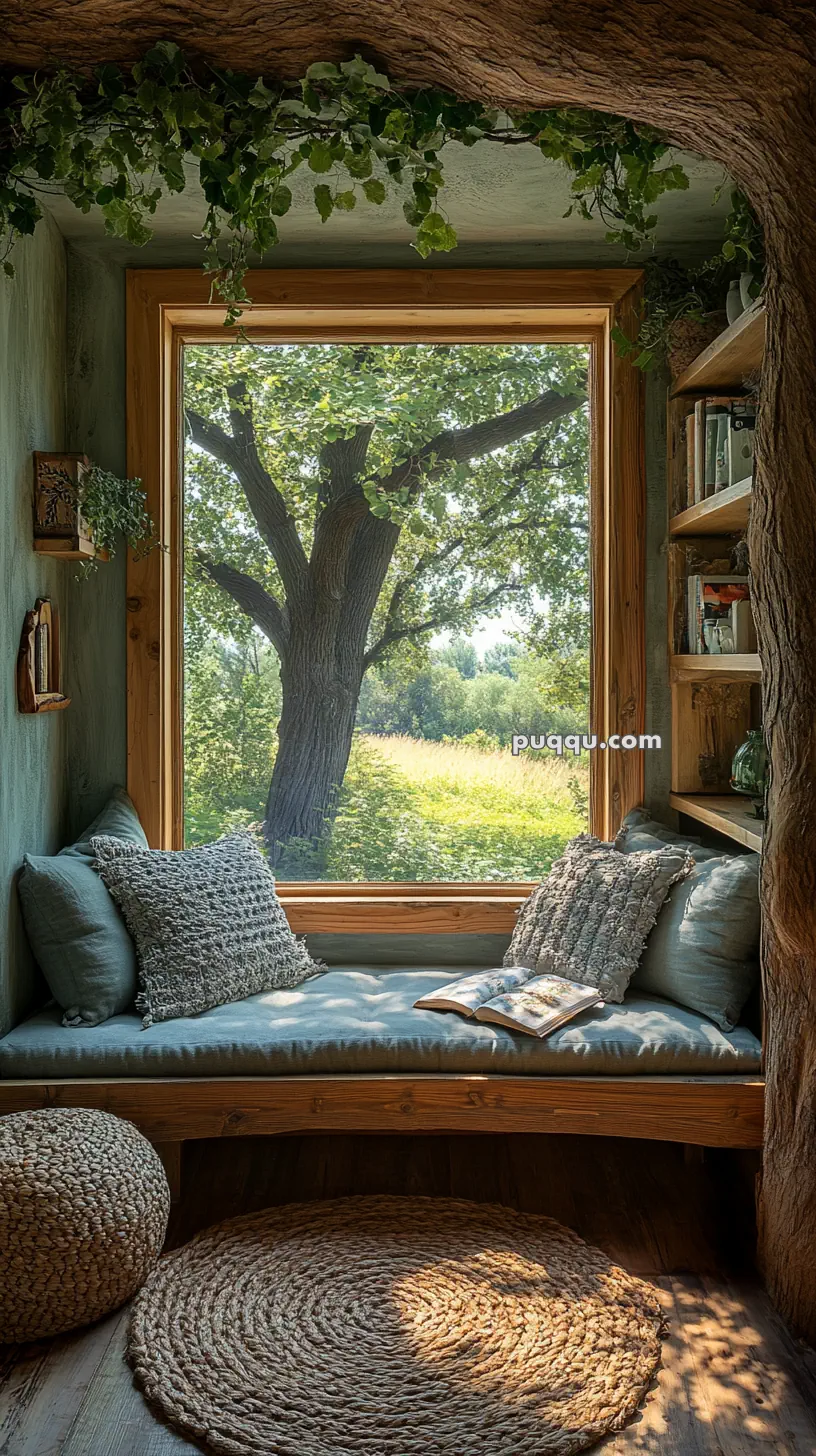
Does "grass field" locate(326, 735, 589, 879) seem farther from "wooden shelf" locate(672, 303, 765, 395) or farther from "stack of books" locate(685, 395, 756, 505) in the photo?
"wooden shelf" locate(672, 303, 765, 395)

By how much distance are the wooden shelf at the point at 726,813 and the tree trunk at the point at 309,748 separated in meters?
Result: 1.05

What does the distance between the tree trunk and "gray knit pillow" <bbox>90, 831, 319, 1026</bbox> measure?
341mm

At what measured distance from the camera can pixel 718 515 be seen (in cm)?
314

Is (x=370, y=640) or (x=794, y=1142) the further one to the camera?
(x=370, y=640)

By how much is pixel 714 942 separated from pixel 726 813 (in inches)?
14.3

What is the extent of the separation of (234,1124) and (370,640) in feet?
5.08

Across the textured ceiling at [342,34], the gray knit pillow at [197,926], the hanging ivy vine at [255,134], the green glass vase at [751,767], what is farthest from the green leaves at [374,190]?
the gray knit pillow at [197,926]

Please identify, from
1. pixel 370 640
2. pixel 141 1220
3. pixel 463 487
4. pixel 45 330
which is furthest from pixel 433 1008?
pixel 45 330

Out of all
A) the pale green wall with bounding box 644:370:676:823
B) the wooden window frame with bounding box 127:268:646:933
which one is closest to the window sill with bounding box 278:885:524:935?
the wooden window frame with bounding box 127:268:646:933

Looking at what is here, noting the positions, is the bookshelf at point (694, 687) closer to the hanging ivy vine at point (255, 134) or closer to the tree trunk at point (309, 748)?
the hanging ivy vine at point (255, 134)

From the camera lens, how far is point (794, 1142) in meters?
2.45

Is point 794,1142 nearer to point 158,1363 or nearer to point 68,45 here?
point 158,1363

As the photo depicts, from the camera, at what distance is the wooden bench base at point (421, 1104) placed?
273 centimetres

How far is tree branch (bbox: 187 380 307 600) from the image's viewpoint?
3633mm
